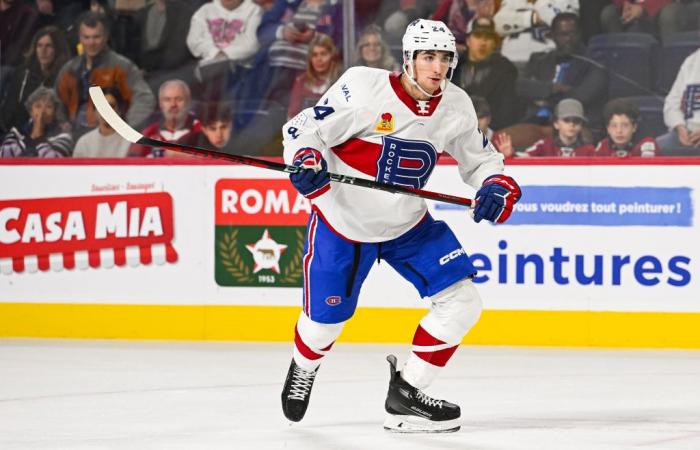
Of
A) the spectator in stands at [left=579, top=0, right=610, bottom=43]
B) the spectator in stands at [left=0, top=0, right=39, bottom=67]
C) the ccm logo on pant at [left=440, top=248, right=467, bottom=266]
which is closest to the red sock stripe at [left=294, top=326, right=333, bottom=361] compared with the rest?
the ccm logo on pant at [left=440, top=248, right=467, bottom=266]

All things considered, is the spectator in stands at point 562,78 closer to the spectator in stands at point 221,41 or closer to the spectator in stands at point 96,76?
the spectator in stands at point 221,41

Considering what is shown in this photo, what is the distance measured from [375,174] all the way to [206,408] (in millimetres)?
952

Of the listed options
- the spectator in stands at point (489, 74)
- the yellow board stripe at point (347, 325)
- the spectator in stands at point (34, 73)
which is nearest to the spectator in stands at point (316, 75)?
the spectator in stands at point (489, 74)

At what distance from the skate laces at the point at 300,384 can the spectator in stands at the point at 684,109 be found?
2451mm

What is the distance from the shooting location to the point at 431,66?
386 centimetres

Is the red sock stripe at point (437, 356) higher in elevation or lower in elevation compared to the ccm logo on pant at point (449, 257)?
lower

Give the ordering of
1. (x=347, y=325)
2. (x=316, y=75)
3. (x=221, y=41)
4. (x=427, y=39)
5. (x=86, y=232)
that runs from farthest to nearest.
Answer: (x=221, y=41) < (x=316, y=75) < (x=86, y=232) < (x=347, y=325) < (x=427, y=39)

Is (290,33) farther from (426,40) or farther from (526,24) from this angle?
(426,40)

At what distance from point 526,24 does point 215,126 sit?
149 centimetres

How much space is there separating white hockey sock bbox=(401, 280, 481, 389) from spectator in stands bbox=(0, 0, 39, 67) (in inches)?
125

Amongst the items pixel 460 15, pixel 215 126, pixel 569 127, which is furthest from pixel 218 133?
pixel 569 127

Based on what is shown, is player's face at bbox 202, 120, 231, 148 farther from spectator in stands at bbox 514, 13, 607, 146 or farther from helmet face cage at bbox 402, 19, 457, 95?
helmet face cage at bbox 402, 19, 457, 95

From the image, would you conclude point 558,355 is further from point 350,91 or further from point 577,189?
point 350,91

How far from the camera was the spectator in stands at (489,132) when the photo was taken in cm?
603
